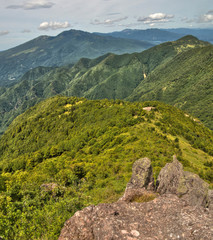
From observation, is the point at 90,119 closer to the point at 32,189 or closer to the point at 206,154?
the point at 206,154

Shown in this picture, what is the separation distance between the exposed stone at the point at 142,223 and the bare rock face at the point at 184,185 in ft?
41.2

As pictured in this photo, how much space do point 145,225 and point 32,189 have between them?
30832 mm

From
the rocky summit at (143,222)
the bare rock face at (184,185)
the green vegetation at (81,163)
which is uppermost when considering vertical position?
the rocky summit at (143,222)

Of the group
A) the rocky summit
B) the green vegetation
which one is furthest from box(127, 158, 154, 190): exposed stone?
the rocky summit

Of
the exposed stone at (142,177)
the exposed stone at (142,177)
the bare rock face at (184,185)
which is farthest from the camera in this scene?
the exposed stone at (142,177)

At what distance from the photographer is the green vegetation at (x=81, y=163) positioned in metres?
25.6

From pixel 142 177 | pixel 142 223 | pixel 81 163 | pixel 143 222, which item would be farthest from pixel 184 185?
pixel 81 163

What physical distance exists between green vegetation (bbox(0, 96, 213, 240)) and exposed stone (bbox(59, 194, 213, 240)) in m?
6.61

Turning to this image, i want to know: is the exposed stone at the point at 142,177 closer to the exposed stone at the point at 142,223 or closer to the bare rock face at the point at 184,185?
the bare rock face at the point at 184,185

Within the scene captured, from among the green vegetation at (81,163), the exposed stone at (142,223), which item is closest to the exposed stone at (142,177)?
the green vegetation at (81,163)

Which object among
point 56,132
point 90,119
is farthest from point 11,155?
point 90,119

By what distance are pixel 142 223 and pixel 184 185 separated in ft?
56.3

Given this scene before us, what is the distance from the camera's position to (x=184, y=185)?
30266 millimetres

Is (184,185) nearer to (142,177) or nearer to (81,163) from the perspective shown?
(142,177)
